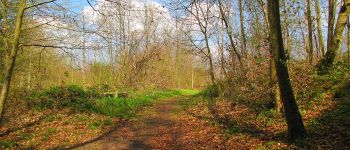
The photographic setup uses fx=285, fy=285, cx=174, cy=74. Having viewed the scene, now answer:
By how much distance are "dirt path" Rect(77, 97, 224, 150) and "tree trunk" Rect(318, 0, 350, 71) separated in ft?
17.8

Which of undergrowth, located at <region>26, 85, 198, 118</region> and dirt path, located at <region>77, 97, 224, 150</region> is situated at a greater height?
undergrowth, located at <region>26, 85, 198, 118</region>

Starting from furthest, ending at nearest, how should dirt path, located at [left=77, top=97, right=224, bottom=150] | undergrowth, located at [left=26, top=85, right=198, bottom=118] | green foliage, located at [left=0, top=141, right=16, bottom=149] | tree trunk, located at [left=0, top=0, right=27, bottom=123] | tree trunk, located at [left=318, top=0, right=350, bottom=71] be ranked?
undergrowth, located at [left=26, top=85, right=198, bottom=118] < tree trunk, located at [left=318, top=0, right=350, bottom=71] < dirt path, located at [left=77, top=97, right=224, bottom=150] < green foliage, located at [left=0, top=141, right=16, bottom=149] < tree trunk, located at [left=0, top=0, right=27, bottom=123]

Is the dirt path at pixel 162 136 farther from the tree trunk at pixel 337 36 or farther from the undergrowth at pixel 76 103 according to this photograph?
the tree trunk at pixel 337 36

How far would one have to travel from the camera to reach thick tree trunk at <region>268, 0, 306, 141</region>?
6.84 meters

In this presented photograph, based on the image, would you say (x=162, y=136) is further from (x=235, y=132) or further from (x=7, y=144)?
(x=7, y=144)

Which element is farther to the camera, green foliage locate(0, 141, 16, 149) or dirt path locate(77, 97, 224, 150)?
dirt path locate(77, 97, 224, 150)

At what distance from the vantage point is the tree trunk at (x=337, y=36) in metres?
10.9

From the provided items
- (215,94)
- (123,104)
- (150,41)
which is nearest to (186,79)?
(150,41)

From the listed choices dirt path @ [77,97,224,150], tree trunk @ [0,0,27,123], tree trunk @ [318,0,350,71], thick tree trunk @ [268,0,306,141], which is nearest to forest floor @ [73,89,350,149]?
dirt path @ [77,97,224,150]

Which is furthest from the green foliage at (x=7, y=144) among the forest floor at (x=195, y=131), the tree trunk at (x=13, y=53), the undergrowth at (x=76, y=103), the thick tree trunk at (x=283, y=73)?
the thick tree trunk at (x=283, y=73)

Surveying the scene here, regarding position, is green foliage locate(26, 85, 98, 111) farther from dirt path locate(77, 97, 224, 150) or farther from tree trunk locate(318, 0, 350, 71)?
tree trunk locate(318, 0, 350, 71)

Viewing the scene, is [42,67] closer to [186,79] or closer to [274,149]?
[274,149]

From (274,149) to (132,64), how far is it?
73.6 feet

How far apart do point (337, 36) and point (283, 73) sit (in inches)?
222
